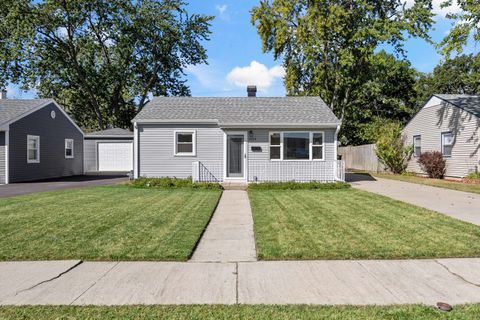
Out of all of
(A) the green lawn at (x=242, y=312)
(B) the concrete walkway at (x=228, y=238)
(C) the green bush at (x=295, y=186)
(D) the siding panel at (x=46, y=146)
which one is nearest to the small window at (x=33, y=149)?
(D) the siding panel at (x=46, y=146)

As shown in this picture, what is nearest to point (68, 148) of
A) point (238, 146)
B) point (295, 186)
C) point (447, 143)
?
point (238, 146)

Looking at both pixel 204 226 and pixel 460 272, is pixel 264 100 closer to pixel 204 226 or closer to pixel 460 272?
pixel 204 226

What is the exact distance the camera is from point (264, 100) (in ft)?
61.3

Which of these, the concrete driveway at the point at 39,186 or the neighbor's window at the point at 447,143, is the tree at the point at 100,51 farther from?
the neighbor's window at the point at 447,143

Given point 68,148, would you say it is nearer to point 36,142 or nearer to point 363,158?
point 36,142

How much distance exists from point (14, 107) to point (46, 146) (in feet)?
8.64

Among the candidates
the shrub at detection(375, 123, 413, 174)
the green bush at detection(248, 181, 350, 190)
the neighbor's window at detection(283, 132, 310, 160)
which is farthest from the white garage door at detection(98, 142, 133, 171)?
the shrub at detection(375, 123, 413, 174)

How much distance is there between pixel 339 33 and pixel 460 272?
23.8 meters

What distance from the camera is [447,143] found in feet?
62.2

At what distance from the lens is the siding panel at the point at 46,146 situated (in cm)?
1744

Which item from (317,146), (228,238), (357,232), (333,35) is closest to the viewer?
(228,238)

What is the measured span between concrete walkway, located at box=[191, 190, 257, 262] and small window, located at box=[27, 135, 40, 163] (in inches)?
552

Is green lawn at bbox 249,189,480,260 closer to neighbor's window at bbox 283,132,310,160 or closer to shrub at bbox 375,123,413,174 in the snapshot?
neighbor's window at bbox 283,132,310,160

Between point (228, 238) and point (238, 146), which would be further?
point (238, 146)
